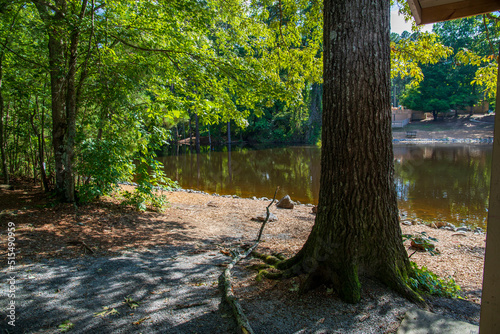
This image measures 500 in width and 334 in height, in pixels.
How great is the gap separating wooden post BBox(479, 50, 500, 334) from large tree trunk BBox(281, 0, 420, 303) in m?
1.06

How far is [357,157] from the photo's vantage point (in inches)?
104

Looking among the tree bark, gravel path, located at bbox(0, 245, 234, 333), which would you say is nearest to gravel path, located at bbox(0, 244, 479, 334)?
gravel path, located at bbox(0, 245, 234, 333)

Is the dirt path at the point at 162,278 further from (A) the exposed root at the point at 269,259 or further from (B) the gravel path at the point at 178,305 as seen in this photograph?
(A) the exposed root at the point at 269,259

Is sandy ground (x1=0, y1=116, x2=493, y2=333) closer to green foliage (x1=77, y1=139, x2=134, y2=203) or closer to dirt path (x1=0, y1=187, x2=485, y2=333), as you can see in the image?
dirt path (x1=0, y1=187, x2=485, y2=333)

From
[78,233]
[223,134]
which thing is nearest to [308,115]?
[223,134]

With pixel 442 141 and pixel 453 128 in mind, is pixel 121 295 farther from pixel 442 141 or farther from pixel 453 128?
pixel 453 128

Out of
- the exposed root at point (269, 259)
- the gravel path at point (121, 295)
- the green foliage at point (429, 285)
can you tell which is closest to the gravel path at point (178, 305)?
the gravel path at point (121, 295)

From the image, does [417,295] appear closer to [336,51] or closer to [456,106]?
[336,51]

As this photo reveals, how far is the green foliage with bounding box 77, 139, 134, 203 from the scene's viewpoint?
5562 mm

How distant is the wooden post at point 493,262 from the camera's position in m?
1.48

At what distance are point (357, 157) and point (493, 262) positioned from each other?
129cm

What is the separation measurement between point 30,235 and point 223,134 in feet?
138

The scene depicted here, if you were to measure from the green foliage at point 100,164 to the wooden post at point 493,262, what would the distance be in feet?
18.6

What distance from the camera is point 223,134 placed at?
45.9m
